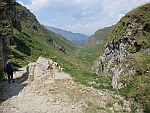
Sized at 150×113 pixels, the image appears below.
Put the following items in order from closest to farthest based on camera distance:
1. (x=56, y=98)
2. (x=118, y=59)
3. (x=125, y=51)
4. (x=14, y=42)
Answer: (x=56, y=98) → (x=125, y=51) → (x=118, y=59) → (x=14, y=42)

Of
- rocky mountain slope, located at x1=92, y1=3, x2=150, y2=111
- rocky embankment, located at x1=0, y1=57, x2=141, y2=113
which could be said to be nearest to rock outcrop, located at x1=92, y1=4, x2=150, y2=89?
rocky mountain slope, located at x1=92, y1=3, x2=150, y2=111

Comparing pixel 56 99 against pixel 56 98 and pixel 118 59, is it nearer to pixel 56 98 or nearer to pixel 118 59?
pixel 56 98

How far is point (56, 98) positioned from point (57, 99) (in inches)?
7.6

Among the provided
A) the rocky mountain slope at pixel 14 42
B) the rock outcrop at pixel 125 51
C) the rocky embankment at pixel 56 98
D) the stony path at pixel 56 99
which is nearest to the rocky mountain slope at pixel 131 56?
the rock outcrop at pixel 125 51

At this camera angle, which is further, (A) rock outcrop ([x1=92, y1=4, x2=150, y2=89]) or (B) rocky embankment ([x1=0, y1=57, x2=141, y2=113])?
(A) rock outcrop ([x1=92, y1=4, x2=150, y2=89])

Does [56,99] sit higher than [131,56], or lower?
lower

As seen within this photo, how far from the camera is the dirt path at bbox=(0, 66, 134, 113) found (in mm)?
16516

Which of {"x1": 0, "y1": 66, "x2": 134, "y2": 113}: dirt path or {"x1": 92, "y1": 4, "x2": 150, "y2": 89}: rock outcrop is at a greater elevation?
{"x1": 92, "y1": 4, "x2": 150, "y2": 89}: rock outcrop

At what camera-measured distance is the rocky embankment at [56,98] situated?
54.3 feet

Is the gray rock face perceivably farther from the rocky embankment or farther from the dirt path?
the dirt path

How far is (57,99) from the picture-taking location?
59.8 feet

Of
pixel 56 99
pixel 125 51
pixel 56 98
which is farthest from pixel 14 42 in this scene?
pixel 56 99

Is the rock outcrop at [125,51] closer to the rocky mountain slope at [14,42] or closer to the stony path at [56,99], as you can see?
the stony path at [56,99]

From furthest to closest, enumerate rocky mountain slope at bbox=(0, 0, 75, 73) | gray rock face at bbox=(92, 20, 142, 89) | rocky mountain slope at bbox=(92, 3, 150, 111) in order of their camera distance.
Answer: rocky mountain slope at bbox=(0, 0, 75, 73) < gray rock face at bbox=(92, 20, 142, 89) < rocky mountain slope at bbox=(92, 3, 150, 111)
